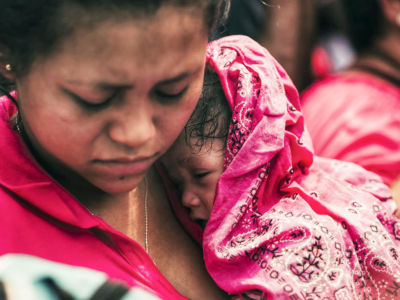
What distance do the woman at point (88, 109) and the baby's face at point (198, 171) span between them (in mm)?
234

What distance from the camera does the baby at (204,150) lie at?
1.33 m

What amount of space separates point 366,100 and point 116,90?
1720 millimetres

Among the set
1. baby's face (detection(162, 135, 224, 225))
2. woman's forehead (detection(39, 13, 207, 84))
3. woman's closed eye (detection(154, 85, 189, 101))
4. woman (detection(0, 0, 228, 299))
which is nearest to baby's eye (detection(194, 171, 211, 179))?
baby's face (detection(162, 135, 224, 225))

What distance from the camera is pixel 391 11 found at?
2.56m

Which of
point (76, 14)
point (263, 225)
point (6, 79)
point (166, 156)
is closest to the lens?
point (76, 14)

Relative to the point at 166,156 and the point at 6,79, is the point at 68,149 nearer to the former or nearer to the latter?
the point at 6,79

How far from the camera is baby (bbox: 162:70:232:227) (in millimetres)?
1326

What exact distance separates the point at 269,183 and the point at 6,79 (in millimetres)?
654

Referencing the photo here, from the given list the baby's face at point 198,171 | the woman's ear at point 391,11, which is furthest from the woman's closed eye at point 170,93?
the woman's ear at point 391,11

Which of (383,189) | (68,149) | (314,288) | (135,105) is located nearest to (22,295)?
(68,149)

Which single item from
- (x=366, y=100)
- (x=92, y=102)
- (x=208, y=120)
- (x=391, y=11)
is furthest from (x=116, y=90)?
(x=391, y=11)

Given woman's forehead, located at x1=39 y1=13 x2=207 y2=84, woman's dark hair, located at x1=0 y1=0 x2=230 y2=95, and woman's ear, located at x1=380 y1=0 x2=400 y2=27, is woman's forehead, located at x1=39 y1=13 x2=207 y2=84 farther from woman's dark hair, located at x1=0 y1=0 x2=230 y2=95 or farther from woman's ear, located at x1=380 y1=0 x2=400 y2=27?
woman's ear, located at x1=380 y1=0 x2=400 y2=27

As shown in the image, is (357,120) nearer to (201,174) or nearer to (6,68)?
(201,174)

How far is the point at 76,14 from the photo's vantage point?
80 cm
